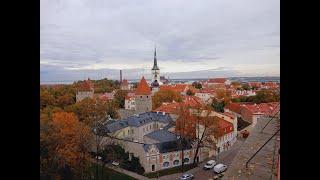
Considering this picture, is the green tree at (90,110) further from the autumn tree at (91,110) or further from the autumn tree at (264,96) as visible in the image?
the autumn tree at (264,96)

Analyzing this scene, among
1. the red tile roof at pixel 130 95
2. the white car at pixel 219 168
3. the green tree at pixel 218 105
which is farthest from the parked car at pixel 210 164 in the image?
the red tile roof at pixel 130 95

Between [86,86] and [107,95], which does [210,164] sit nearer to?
[107,95]

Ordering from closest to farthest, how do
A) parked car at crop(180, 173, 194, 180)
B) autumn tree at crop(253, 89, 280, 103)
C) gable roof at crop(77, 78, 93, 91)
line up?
autumn tree at crop(253, 89, 280, 103) < parked car at crop(180, 173, 194, 180) < gable roof at crop(77, 78, 93, 91)

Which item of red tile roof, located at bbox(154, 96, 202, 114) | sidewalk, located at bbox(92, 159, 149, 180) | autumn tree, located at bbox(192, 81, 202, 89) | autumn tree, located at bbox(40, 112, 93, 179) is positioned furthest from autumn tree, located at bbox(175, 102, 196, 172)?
autumn tree, located at bbox(40, 112, 93, 179)

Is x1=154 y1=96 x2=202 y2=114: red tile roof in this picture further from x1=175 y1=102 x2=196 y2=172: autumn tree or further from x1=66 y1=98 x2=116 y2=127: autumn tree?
x1=66 y1=98 x2=116 y2=127: autumn tree

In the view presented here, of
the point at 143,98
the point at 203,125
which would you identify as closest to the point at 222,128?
the point at 203,125
